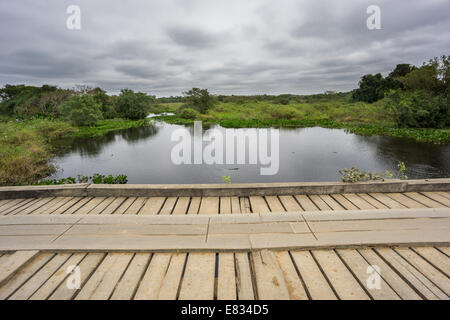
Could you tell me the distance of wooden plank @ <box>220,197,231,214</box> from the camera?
3203 mm

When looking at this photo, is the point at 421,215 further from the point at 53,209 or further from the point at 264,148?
the point at 264,148

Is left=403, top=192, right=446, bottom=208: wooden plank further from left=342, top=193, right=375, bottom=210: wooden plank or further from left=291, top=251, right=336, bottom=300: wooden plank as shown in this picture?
left=291, top=251, right=336, bottom=300: wooden plank

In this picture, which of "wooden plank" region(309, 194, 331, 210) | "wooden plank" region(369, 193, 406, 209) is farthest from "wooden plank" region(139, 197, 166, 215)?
"wooden plank" region(369, 193, 406, 209)

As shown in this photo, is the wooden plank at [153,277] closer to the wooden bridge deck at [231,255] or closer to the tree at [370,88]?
the wooden bridge deck at [231,255]

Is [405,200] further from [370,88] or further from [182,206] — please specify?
[370,88]

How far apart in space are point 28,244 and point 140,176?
6.63 metres

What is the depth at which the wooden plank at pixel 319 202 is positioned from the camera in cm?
324

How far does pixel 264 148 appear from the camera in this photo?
13484mm

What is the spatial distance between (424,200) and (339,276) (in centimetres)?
258

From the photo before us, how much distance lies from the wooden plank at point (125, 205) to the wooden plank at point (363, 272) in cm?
287

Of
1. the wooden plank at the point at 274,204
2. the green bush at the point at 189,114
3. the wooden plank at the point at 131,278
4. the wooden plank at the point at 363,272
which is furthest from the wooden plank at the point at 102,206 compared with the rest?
the green bush at the point at 189,114

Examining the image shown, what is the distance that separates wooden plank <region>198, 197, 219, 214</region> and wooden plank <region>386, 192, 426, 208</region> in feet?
9.22

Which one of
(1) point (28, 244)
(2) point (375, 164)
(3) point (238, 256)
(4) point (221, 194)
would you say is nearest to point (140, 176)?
(4) point (221, 194)

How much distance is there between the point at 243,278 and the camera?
186 centimetres
